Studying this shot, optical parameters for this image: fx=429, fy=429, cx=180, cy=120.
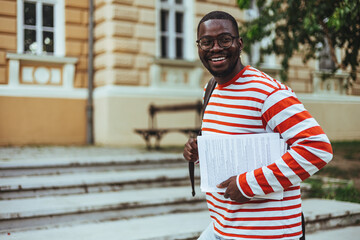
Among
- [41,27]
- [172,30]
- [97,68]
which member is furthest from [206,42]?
[172,30]

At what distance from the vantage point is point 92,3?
9.17 meters

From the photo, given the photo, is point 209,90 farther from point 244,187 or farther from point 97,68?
point 97,68

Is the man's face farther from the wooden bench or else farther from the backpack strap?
the wooden bench

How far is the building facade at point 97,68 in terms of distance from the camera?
28.0 ft

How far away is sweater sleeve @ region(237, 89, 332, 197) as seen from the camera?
134cm

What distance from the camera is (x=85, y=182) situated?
4.74 m

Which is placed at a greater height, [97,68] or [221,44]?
[97,68]

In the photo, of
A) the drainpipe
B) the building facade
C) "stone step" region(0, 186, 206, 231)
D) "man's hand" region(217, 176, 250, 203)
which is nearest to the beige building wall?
the building facade

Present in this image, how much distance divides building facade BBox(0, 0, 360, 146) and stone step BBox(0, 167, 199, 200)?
140 inches

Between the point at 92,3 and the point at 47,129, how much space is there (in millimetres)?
2839

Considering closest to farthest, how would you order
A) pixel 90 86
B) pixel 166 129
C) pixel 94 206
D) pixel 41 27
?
pixel 94 206
pixel 166 129
pixel 41 27
pixel 90 86

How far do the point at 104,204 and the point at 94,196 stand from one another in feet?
1.52

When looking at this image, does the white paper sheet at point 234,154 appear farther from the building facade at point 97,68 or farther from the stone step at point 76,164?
the building facade at point 97,68

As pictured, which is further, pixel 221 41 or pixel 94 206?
pixel 94 206
